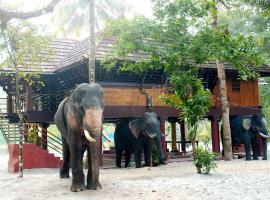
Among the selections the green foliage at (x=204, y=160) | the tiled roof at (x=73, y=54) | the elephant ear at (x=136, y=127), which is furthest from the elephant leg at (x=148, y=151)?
the green foliage at (x=204, y=160)

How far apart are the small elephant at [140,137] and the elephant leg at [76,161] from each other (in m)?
5.50

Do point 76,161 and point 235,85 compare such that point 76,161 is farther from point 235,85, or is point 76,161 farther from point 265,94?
point 265,94

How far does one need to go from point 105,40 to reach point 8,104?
5.84 metres

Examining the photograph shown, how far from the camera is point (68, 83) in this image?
734 inches

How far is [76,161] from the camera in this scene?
9180 millimetres

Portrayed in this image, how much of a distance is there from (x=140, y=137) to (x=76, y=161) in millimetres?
6860

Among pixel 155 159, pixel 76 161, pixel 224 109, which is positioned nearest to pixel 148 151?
pixel 155 159

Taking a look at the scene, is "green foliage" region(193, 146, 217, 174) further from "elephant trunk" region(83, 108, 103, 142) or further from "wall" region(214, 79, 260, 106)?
"wall" region(214, 79, 260, 106)

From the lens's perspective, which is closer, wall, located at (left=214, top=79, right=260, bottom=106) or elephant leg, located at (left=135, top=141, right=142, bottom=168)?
elephant leg, located at (left=135, top=141, right=142, bottom=168)

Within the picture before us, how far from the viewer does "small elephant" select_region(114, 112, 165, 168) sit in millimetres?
15117

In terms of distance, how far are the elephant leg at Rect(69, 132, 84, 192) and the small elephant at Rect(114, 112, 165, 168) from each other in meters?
5.50

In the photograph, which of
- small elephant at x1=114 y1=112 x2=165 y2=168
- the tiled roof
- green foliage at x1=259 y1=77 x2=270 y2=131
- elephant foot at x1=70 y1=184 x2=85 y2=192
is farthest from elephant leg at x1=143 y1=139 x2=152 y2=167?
green foliage at x1=259 y1=77 x2=270 y2=131

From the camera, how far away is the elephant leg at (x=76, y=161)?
903 cm

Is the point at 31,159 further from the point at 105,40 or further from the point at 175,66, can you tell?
the point at 175,66
